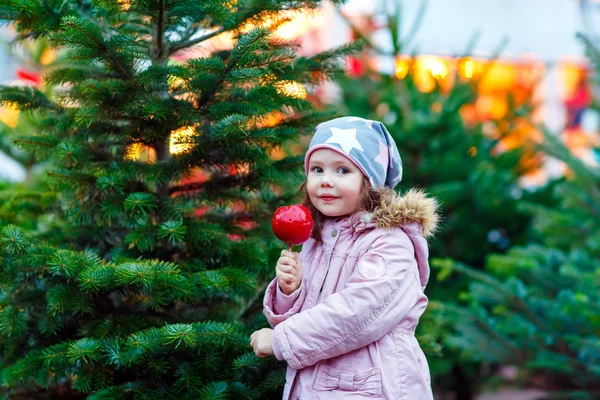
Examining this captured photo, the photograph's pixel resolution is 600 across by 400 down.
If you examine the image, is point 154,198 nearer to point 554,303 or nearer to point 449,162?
point 554,303

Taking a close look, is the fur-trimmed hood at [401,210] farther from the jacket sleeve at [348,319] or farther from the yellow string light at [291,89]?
the yellow string light at [291,89]

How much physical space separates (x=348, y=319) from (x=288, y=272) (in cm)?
31

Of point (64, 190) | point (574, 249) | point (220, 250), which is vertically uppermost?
point (64, 190)

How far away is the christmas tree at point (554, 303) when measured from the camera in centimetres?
437

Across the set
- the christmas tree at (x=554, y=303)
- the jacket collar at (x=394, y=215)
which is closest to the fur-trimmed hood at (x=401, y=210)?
the jacket collar at (x=394, y=215)

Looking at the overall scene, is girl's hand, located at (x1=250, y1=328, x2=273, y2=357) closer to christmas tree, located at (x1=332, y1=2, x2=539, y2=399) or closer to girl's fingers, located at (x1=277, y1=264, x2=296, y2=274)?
girl's fingers, located at (x1=277, y1=264, x2=296, y2=274)

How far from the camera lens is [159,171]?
8.95 ft

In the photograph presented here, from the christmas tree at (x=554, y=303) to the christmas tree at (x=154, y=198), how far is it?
6.49 feet

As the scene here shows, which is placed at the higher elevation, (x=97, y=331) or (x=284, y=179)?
(x=284, y=179)

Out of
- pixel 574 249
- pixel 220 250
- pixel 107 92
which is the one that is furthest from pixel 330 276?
pixel 574 249

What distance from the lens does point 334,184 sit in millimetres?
2314

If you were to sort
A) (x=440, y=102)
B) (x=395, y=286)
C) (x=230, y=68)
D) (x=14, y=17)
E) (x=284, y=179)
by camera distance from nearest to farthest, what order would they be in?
(x=395, y=286) < (x=230, y=68) < (x=14, y=17) < (x=284, y=179) < (x=440, y=102)

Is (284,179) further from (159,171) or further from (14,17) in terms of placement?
(14,17)

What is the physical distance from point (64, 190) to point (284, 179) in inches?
41.8
